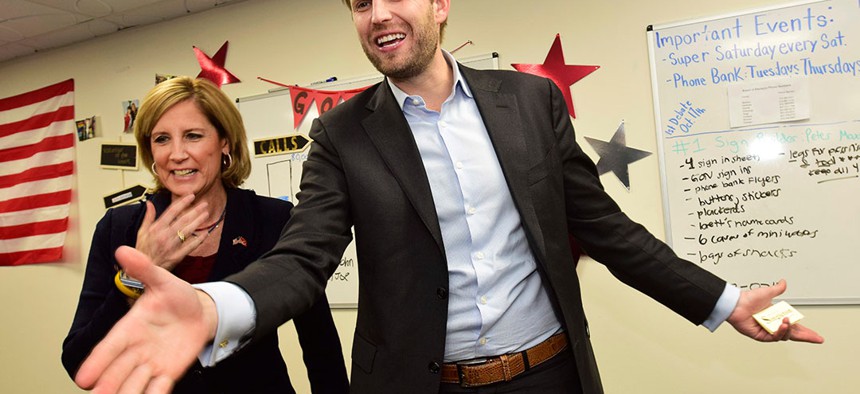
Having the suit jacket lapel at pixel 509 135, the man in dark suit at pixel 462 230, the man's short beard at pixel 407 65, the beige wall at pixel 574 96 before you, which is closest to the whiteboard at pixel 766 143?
the beige wall at pixel 574 96

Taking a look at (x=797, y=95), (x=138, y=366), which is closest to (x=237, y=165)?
(x=138, y=366)

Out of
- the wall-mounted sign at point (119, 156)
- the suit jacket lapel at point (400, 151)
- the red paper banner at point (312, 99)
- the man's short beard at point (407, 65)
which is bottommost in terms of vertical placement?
the suit jacket lapel at point (400, 151)

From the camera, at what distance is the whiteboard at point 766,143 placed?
218 centimetres

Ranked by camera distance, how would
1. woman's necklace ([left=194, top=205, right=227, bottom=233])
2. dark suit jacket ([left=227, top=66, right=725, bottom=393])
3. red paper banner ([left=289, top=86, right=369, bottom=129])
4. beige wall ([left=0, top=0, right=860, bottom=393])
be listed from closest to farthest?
dark suit jacket ([left=227, top=66, right=725, bottom=393]) → woman's necklace ([left=194, top=205, right=227, bottom=233]) → beige wall ([left=0, top=0, right=860, bottom=393]) → red paper banner ([left=289, top=86, right=369, bottom=129])

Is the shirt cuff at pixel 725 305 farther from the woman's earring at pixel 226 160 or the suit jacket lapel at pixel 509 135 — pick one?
the woman's earring at pixel 226 160

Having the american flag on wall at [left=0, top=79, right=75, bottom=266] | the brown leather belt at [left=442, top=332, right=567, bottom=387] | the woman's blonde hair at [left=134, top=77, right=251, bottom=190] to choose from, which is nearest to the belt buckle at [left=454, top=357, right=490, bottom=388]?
the brown leather belt at [left=442, top=332, right=567, bottom=387]

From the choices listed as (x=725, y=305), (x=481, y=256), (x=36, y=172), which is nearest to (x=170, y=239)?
(x=481, y=256)

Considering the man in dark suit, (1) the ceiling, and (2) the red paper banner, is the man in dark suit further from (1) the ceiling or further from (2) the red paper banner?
(1) the ceiling

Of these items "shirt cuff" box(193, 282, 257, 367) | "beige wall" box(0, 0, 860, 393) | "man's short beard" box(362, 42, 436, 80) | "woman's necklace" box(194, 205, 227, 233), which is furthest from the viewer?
Answer: "beige wall" box(0, 0, 860, 393)

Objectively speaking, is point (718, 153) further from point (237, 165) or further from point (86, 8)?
point (86, 8)

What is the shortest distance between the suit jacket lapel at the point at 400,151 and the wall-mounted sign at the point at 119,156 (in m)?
2.80

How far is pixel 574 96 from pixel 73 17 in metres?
2.84

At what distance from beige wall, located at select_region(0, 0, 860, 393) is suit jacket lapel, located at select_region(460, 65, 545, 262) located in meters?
1.41

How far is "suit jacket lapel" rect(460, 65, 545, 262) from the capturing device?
1127 millimetres
